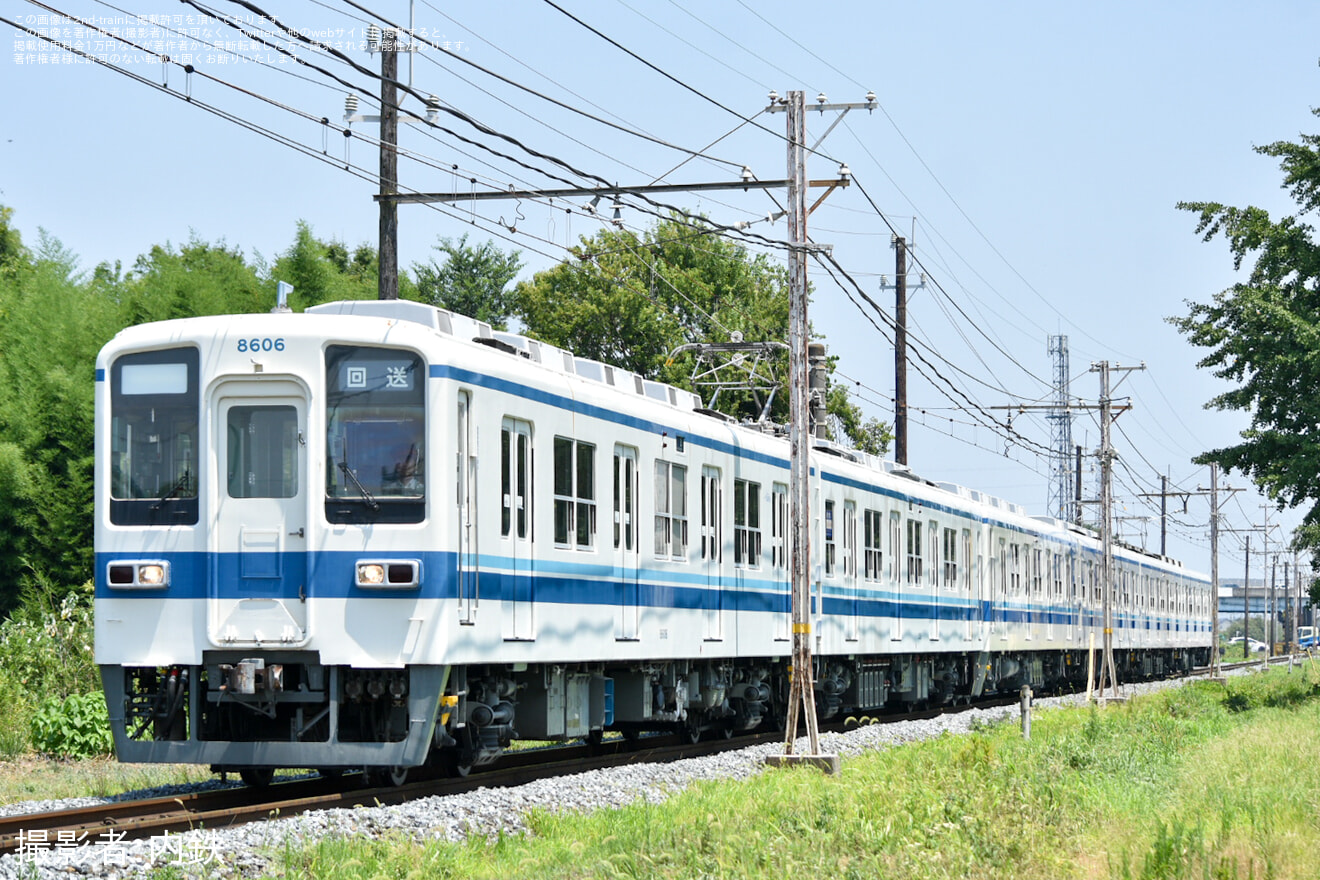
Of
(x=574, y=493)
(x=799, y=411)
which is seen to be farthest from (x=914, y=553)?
(x=574, y=493)

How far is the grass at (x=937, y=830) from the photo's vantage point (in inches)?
362

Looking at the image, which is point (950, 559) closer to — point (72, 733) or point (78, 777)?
point (72, 733)

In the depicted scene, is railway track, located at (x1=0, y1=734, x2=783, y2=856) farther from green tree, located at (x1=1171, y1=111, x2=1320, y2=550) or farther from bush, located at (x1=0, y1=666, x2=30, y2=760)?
green tree, located at (x1=1171, y1=111, x2=1320, y2=550)

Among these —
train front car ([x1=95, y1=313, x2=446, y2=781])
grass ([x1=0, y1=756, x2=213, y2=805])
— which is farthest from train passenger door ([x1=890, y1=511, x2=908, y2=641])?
train front car ([x1=95, y1=313, x2=446, y2=781])

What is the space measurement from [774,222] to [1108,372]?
734 inches

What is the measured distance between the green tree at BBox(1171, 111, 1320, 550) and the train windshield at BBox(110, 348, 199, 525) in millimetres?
20669

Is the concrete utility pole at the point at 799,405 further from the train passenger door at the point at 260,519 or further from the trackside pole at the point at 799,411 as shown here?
the train passenger door at the point at 260,519

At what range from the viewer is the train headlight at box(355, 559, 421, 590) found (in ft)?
38.1

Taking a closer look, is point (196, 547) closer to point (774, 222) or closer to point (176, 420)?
point (176, 420)

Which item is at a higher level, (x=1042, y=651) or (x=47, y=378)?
(x=47, y=378)

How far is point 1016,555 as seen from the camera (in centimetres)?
3145

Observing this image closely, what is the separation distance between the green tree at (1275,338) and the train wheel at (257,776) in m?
19.9

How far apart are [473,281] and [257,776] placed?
155 ft

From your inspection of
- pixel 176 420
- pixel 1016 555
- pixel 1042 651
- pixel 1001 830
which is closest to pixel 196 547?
pixel 176 420
